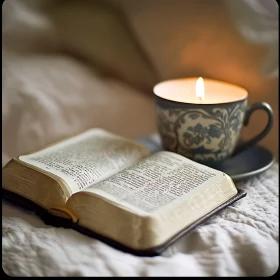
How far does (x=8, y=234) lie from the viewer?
0.53m

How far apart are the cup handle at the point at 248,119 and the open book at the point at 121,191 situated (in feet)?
0.41

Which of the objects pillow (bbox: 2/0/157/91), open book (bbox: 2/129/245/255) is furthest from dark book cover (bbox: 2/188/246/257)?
pillow (bbox: 2/0/157/91)

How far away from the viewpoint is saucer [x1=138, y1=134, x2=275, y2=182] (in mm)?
652

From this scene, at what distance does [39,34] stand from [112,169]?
14.0 inches

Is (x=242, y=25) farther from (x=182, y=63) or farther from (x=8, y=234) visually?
(x=8, y=234)

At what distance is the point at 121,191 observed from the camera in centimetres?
54

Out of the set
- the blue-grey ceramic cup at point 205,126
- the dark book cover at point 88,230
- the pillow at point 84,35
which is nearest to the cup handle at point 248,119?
the blue-grey ceramic cup at point 205,126

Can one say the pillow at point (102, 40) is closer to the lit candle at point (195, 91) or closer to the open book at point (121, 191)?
the lit candle at point (195, 91)

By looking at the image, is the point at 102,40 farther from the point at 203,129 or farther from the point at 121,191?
the point at 121,191

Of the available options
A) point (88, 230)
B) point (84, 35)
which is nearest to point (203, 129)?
point (88, 230)

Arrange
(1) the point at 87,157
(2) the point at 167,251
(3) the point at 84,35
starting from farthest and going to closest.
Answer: (3) the point at 84,35
(1) the point at 87,157
(2) the point at 167,251

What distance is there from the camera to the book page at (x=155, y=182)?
0.52 metres

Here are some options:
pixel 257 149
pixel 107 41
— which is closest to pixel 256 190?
pixel 257 149

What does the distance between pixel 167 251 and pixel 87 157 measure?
0.19 m
